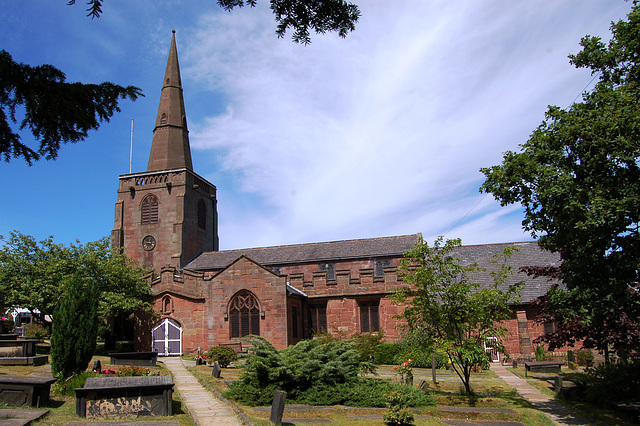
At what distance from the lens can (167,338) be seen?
105 feet

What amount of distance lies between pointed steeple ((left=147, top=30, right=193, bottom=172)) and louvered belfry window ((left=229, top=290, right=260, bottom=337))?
18132 millimetres

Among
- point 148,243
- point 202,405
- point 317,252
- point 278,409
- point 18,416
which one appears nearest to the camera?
point 18,416

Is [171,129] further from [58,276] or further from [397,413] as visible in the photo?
[397,413]

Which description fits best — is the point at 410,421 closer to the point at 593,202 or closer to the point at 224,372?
the point at 593,202

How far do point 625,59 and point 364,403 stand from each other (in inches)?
513

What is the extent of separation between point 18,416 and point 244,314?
835 inches

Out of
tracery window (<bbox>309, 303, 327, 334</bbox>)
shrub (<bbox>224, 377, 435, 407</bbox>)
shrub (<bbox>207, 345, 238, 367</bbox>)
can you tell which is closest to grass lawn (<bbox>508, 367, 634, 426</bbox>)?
shrub (<bbox>224, 377, 435, 407</bbox>)

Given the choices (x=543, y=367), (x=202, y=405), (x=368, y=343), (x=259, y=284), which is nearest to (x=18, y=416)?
(x=202, y=405)

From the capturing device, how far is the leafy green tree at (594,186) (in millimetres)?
12875

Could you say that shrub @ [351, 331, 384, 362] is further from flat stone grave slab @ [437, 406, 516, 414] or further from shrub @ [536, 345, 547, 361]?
flat stone grave slab @ [437, 406, 516, 414]

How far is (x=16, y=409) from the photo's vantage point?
38.5 ft

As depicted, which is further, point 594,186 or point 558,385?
point 558,385

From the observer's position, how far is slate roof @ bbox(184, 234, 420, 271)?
38625 mm

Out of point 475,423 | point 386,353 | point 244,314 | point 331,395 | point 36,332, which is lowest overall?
point 475,423
